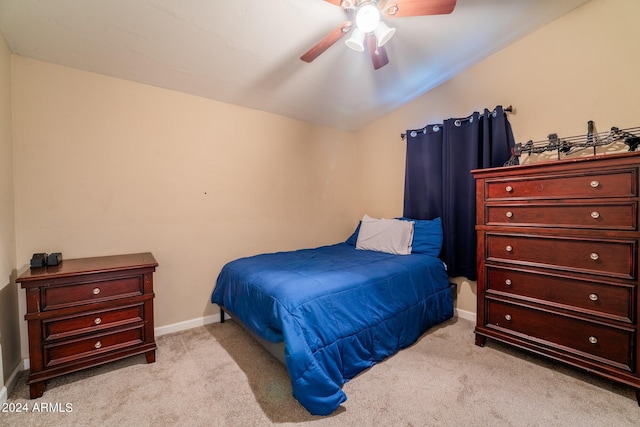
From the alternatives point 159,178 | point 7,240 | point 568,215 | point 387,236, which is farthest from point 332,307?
point 7,240

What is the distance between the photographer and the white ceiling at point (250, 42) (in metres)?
1.69

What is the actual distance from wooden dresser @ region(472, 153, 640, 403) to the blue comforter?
0.49 meters

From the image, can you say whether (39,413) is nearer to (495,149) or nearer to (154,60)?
(154,60)

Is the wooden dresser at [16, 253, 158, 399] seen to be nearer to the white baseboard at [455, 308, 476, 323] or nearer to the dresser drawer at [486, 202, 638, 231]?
the dresser drawer at [486, 202, 638, 231]

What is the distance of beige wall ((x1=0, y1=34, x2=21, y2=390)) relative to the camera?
1.66 metres

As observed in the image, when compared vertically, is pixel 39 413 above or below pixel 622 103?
below

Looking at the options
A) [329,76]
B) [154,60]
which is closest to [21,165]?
[154,60]

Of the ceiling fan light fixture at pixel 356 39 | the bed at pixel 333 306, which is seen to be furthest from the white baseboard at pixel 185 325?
the ceiling fan light fixture at pixel 356 39

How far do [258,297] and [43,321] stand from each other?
1.28 meters

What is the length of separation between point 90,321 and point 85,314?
0.06m

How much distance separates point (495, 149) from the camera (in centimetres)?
243

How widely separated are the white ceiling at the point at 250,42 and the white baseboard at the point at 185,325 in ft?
7.11

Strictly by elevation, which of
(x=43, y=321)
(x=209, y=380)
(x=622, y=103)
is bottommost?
(x=209, y=380)

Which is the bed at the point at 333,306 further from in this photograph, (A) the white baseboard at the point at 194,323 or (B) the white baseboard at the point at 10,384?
(B) the white baseboard at the point at 10,384
